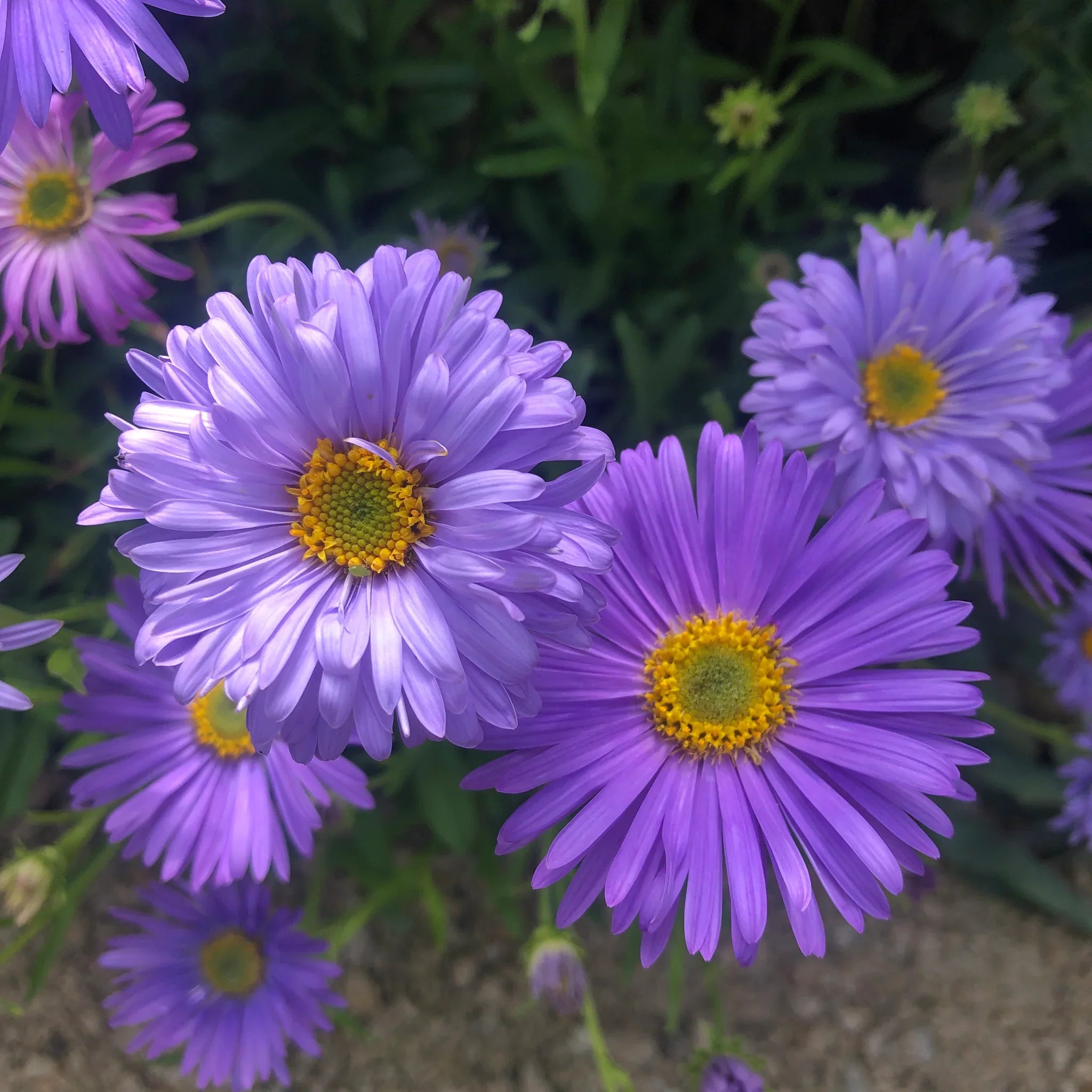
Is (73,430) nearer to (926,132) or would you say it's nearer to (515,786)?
(515,786)

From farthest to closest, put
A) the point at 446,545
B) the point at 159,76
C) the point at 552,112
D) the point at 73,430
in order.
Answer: the point at 159,76
the point at 73,430
the point at 552,112
the point at 446,545

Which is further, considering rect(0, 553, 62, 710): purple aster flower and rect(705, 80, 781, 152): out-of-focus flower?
rect(705, 80, 781, 152): out-of-focus flower

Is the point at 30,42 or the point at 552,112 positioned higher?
the point at 552,112

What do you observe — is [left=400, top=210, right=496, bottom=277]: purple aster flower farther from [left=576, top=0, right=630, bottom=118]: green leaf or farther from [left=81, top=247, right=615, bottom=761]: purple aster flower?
[left=81, top=247, right=615, bottom=761]: purple aster flower

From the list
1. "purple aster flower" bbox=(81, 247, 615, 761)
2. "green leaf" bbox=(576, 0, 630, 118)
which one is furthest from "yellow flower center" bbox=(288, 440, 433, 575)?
"green leaf" bbox=(576, 0, 630, 118)

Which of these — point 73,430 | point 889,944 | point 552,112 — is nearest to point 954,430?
point 552,112

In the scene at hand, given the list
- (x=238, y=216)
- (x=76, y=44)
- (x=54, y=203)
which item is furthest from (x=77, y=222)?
(x=76, y=44)

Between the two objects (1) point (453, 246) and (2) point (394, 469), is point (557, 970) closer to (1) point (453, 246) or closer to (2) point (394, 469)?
(2) point (394, 469)
